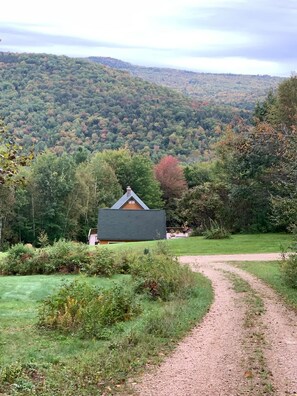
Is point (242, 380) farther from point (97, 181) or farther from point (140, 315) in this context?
point (97, 181)

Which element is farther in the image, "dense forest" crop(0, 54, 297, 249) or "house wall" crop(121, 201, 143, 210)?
"house wall" crop(121, 201, 143, 210)

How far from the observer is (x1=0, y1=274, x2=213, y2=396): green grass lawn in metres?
7.76

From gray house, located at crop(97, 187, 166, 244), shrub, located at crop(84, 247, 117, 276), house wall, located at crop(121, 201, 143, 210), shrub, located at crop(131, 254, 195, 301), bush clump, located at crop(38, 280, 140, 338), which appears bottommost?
house wall, located at crop(121, 201, 143, 210)

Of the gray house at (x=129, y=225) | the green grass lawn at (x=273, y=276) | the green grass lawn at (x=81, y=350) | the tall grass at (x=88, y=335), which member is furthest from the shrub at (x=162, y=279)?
the gray house at (x=129, y=225)

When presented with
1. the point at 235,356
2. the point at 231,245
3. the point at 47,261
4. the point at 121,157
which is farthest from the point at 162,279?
the point at 121,157

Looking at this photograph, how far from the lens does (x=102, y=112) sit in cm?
9331

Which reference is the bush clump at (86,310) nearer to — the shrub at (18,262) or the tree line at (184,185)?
the tree line at (184,185)

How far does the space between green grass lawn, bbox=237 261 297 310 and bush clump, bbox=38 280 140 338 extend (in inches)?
181

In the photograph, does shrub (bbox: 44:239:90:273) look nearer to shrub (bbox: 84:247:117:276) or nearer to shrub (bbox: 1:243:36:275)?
shrub (bbox: 84:247:117:276)

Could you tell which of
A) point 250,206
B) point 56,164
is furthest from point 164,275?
point 56,164

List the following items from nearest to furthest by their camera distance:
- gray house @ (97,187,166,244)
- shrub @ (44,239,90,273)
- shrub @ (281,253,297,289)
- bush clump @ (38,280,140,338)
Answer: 1. bush clump @ (38,280,140,338)
2. shrub @ (281,253,297,289)
3. shrub @ (44,239,90,273)
4. gray house @ (97,187,166,244)

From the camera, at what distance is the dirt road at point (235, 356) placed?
7.75 meters

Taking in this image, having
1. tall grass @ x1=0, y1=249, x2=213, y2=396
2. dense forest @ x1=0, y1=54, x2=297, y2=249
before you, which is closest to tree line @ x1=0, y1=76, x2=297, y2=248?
dense forest @ x1=0, y1=54, x2=297, y2=249

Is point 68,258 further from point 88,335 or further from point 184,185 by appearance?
point 184,185
